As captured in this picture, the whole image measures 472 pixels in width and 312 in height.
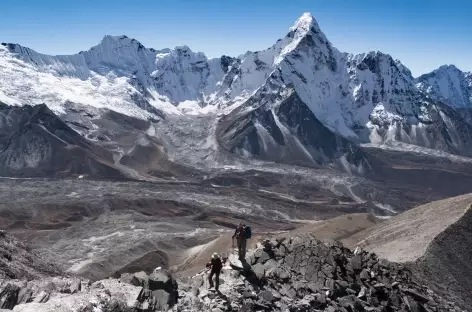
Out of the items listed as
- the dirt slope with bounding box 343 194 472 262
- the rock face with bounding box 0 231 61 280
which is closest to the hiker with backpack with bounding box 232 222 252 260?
the rock face with bounding box 0 231 61 280

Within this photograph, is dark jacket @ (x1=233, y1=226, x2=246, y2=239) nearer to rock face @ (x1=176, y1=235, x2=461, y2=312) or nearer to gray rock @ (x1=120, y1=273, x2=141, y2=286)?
rock face @ (x1=176, y1=235, x2=461, y2=312)

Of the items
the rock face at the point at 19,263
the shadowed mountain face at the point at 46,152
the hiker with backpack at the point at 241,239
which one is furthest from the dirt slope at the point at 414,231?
the shadowed mountain face at the point at 46,152

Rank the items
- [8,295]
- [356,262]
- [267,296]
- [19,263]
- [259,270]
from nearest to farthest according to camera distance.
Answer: [8,295] → [267,296] → [259,270] → [356,262] → [19,263]

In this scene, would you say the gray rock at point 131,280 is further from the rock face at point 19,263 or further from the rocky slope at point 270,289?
the rock face at point 19,263

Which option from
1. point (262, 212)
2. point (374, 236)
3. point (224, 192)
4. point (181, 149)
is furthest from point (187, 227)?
point (181, 149)

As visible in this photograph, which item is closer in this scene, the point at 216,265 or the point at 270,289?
the point at 216,265

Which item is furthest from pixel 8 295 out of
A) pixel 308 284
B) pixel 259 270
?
pixel 308 284

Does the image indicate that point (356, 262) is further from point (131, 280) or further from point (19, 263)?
point (19, 263)
